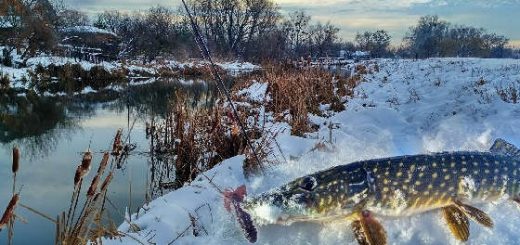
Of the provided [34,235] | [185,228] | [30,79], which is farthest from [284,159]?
[30,79]

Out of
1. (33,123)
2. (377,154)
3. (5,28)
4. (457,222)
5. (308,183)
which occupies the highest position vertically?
(5,28)

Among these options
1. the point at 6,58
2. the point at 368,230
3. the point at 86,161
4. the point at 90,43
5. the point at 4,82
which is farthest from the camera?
the point at 90,43

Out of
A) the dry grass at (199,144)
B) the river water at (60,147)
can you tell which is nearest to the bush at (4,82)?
the river water at (60,147)

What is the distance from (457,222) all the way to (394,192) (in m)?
0.42

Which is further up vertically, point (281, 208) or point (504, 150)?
point (504, 150)

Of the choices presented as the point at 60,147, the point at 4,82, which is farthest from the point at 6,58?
the point at 60,147

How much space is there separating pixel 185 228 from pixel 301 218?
3.01 feet

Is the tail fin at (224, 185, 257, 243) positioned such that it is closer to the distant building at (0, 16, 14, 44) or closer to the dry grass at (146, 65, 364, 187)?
the dry grass at (146, 65, 364, 187)

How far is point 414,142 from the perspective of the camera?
668 cm

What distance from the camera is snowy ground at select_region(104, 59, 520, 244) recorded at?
306 centimetres

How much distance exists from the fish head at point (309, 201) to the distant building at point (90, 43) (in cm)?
4340

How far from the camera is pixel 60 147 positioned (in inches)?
406

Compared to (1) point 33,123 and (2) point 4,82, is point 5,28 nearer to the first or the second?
(2) point 4,82

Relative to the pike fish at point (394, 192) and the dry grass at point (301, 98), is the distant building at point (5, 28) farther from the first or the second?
the pike fish at point (394, 192)
